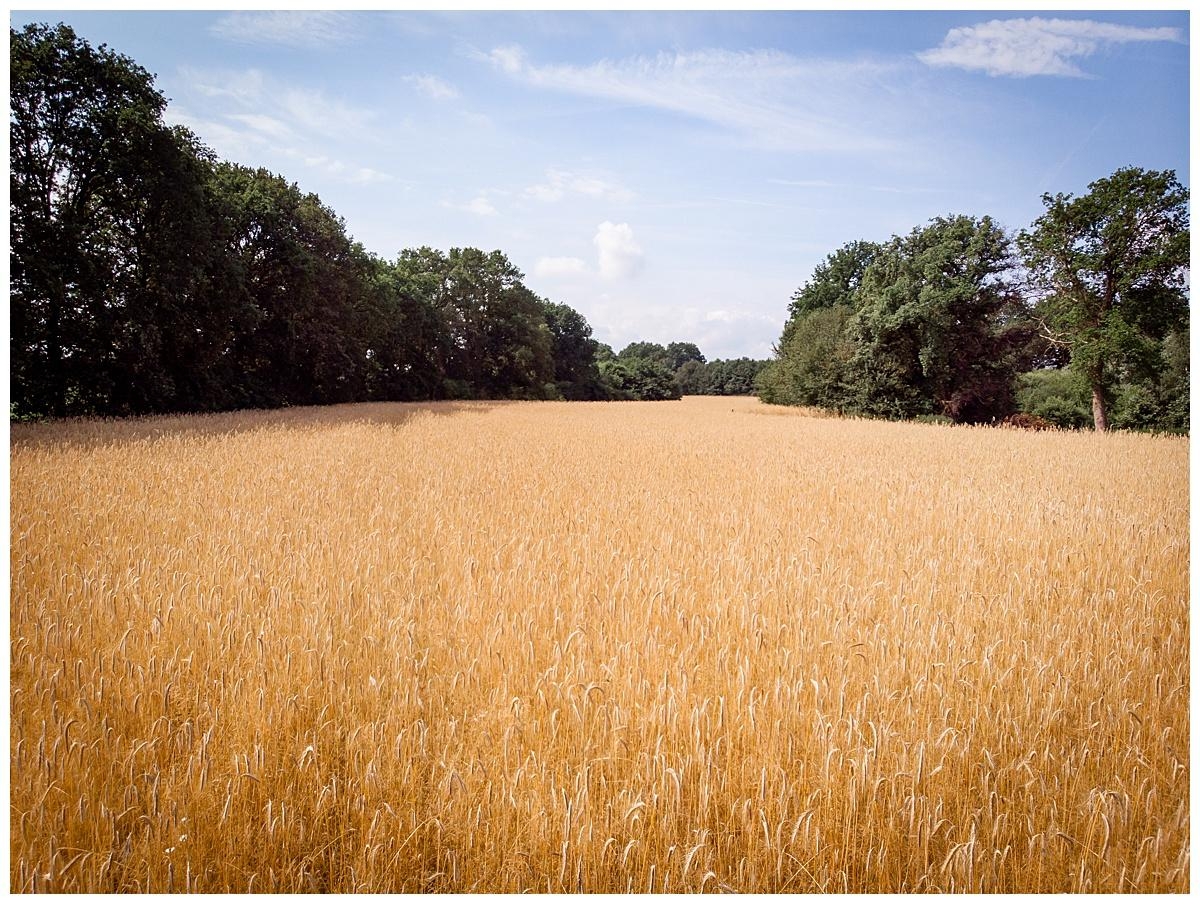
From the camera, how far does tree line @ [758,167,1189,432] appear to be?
17.7 m

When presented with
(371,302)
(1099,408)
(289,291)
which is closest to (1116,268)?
(1099,408)

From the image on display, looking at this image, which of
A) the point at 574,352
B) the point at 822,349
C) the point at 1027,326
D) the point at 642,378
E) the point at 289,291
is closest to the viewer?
the point at 1027,326

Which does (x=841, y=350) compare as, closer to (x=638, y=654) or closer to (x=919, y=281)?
(x=919, y=281)

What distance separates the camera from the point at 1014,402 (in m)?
32.5

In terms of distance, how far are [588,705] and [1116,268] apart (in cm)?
2402

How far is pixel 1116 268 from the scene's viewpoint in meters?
18.1

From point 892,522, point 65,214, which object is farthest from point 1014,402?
point 65,214

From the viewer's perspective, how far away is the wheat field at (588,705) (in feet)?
5.90

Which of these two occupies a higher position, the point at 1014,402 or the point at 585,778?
the point at 1014,402

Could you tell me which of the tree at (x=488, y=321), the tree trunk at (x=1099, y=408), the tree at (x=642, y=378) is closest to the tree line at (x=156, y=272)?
the tree at (x=488, y=321)

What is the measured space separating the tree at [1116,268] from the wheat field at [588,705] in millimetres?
17610

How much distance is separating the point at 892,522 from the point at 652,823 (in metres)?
5.32

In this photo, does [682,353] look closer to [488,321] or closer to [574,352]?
[574,352]

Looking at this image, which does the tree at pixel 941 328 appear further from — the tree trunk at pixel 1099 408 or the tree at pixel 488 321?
the tree at pixel 488 321
